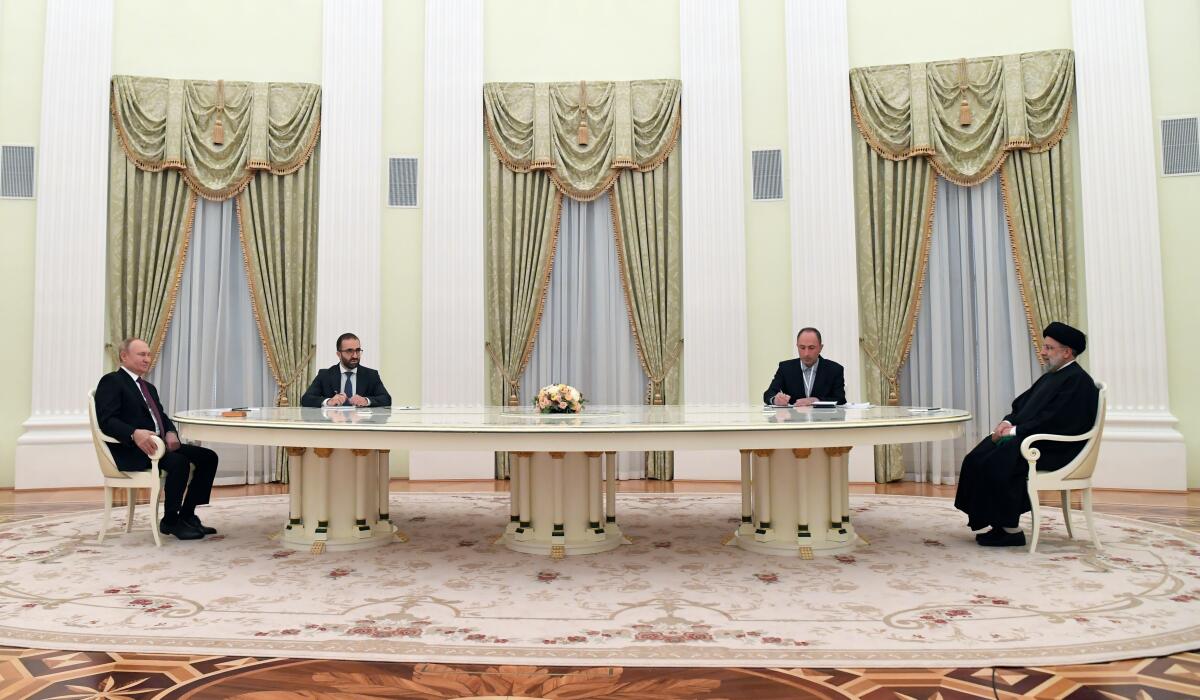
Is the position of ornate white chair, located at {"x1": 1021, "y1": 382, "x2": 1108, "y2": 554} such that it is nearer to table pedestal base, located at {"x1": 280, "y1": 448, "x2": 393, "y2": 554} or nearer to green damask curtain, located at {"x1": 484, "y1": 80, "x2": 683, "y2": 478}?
table pedestal base, located at {"x1": 280, "y1": 448, "x2": 393, "y2": 554}

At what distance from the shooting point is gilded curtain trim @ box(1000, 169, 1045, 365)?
7922 millimetres

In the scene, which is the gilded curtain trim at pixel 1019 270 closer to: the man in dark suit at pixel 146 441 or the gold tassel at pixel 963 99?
the gold tassel at pixel 963 99

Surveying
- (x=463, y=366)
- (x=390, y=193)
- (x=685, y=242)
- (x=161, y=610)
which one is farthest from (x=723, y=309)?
(x=161, y=610)

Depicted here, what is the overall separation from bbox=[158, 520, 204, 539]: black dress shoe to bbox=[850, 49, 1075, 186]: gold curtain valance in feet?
23.3

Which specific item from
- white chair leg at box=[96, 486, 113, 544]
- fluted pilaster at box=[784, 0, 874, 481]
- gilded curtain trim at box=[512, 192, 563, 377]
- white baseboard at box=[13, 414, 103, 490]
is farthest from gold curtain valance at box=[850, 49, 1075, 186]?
white baseboard at box=[13, 414, 103, 490]

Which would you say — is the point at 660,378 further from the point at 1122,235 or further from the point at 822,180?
the point at 1122,235

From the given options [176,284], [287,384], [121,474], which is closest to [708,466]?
[287,384]

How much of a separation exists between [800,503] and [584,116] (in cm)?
539

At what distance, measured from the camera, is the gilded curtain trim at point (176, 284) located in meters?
8.30

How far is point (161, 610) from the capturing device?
3576mm

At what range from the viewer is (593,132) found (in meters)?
8.72

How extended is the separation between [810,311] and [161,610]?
6518 millimetres

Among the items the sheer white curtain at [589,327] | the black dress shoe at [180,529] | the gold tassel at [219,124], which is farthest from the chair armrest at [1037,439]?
the gold tassel at [219,124]

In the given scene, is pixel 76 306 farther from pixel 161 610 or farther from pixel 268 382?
pixel 161 610
